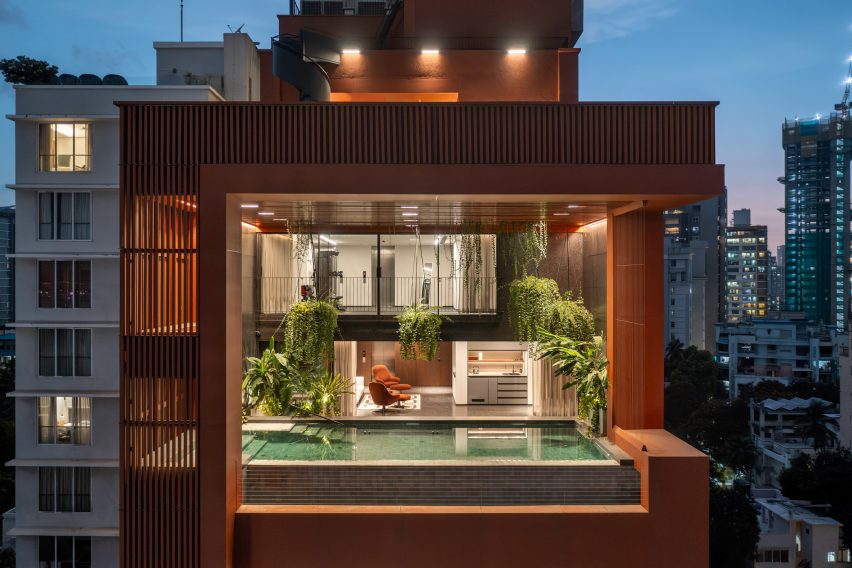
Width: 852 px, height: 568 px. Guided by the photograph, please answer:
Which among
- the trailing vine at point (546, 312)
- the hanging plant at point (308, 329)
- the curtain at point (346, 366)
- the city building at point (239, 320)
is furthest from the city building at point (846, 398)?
the hanging plant at point (308, 329)

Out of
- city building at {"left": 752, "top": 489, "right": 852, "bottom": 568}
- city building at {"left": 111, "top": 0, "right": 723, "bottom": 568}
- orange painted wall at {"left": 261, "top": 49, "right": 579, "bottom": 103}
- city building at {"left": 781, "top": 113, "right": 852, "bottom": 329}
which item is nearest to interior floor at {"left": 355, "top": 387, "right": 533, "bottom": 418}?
city building at {"left": 111, "top": 0, "right": 723, "bottom": 568}

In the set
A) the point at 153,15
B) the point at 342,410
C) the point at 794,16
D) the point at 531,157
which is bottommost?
the point at 342,410

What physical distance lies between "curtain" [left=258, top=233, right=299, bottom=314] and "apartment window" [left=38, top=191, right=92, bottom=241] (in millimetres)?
6243

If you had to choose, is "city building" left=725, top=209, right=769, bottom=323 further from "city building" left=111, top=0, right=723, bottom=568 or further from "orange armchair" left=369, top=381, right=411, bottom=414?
"city building" left=111, top=0, right=723, bottom=568

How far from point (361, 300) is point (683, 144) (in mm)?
10188

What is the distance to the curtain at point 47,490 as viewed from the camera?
16.4 meters

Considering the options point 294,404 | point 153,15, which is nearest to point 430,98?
point 294,404

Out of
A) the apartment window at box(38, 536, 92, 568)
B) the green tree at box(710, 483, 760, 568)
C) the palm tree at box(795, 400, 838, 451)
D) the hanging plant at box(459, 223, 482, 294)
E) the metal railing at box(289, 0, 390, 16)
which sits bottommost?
the green tree at box(710, 483, 760, 568)

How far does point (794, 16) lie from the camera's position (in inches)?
4926

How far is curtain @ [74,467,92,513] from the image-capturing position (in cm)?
1638

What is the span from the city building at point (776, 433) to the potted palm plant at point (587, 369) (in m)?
35.2

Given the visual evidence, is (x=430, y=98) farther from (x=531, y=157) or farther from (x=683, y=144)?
(x=683, y=144)

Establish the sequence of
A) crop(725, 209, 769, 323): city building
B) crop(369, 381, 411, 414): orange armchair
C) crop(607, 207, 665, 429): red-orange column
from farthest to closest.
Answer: crop(725, 209, 769, 323): city building < crop(369, 381, 411, 414): orange armchair < crop(607, 207, 665, 429): red-orange column

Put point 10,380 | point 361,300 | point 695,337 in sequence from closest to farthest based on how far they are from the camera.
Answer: point 361,300, point 10,380, point 695,337
